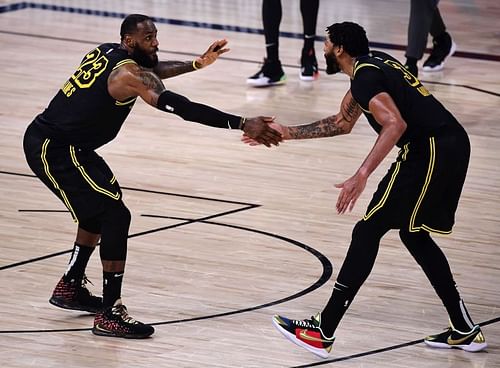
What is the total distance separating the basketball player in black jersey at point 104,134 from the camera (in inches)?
227

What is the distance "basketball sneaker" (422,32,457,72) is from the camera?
11809mm

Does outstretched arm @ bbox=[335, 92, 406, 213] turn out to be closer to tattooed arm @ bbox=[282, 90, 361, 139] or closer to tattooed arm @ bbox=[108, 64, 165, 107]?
tattooed arm @ bbox=[282, 90, 361, 139]

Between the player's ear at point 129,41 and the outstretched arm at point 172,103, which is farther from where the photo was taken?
the player's ear at point 129,41

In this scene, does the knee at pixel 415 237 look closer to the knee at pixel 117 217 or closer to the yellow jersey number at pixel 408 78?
the yellow jersey number at pixel 408 78

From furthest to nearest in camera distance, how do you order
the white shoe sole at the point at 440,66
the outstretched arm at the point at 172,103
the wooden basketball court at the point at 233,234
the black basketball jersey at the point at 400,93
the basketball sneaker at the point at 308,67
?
1. the white shoe sole at the point at 440,66
2. the basketball sneaker at the point at 308,67
3. the wooden basketball court at the point at 233,234
4. the outstretched arm at the point at 172,103
5. the black basketball jersey at the point at 400,93

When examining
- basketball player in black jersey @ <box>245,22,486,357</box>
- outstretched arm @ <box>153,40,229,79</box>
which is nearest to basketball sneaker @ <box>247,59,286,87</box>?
outstretched arm @ <box>153,40,229,79</box>

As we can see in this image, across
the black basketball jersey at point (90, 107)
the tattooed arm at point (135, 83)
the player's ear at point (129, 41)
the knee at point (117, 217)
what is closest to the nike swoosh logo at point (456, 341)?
the knee at point (117, 217)

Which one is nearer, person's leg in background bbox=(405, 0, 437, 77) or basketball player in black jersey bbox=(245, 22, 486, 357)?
basketball player in black jersey bbox=(245, 22, 486, 357)

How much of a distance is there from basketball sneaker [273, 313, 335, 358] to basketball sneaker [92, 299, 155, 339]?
615 millimetres

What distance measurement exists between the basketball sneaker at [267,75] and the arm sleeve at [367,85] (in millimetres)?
5628

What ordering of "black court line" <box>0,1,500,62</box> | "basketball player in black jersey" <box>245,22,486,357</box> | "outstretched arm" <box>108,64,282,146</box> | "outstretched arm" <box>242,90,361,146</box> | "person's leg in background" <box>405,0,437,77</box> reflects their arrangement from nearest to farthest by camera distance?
"basketball player in black jersey" <box>245,22,486,357</box>
"outstretched arm" <box>108,64,282,146</box>
"outstretched arm" <box>242,90,361,146</box>
"person's leg in background" <box>405,0,437,77</box>
"black court line" <box>0,1,500,62</box>

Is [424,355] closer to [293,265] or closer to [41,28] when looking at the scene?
[293,265]

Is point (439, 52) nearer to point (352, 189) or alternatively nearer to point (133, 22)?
point (133, 22)

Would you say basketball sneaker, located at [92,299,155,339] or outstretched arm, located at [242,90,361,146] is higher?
outstretched arm, located at [242,90,361,146]
